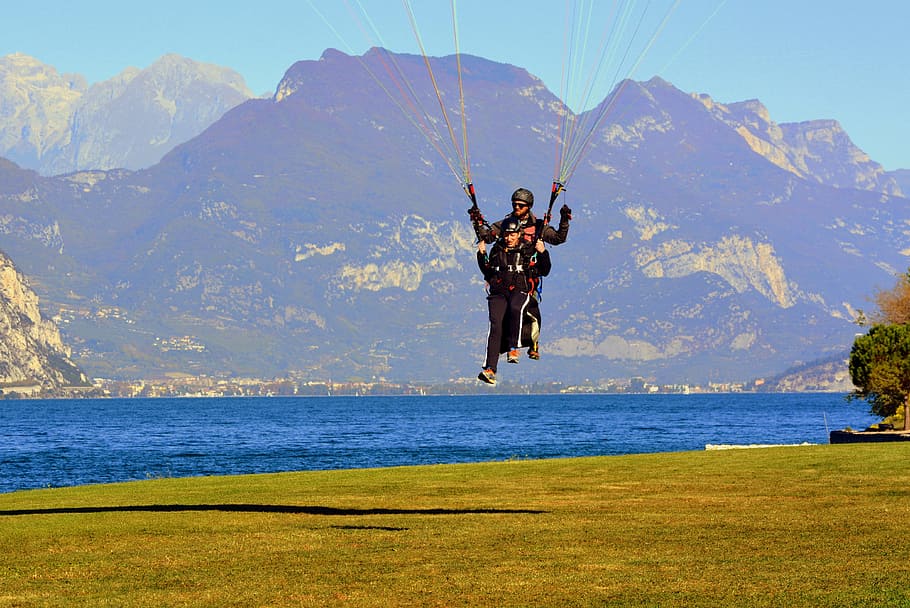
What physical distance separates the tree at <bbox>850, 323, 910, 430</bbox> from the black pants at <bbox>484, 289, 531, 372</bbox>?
65390 millimetres

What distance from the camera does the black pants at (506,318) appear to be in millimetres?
27844

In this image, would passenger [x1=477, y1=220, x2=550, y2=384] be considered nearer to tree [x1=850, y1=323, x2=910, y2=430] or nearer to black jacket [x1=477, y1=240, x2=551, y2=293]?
black jacket [x1=477, y1=240, x2=551, y2=293]

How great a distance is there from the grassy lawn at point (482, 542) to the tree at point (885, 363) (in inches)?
1930

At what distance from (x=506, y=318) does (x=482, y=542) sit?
5.08m

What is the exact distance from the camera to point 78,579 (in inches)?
843

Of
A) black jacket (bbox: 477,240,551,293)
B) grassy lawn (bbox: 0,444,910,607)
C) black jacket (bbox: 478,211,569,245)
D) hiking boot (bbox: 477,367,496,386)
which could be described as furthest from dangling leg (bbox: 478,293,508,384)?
grassy lawn (bbox: 0,444,910,607)

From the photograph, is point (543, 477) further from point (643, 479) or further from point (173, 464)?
point (173, 464)

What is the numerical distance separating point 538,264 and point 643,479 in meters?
13.6

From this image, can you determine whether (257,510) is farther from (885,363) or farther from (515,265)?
(885,363)

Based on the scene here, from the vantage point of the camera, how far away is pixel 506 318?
27969 millimetres

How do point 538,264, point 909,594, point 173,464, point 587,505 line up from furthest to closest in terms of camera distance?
point 173,464 < point 587,505 < point 538,264 < point 909,594

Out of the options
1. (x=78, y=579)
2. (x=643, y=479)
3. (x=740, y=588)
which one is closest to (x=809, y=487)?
(x=643, y=479)

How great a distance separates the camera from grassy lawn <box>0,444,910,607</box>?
19.6 metres

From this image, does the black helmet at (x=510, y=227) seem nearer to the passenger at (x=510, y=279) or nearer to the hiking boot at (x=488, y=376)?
the passenger at (x=510, y=279)
